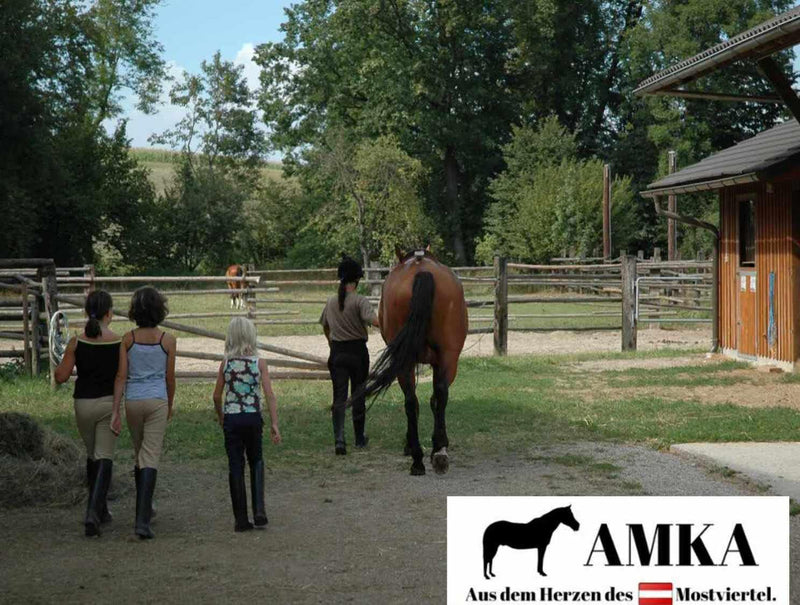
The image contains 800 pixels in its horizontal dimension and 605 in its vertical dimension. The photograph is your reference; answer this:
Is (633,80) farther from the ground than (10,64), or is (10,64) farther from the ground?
(633,80)

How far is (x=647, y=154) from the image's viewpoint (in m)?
56.9

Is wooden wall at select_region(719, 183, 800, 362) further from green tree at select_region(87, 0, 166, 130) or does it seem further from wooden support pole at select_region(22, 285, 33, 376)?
green tree at select_region(87, 0, 166, 130)

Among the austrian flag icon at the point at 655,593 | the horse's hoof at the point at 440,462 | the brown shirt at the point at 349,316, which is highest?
the brown shirt at the point at 349,316

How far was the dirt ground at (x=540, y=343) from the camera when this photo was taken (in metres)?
20.4

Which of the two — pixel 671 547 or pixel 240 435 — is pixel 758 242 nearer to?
pixel 240 435

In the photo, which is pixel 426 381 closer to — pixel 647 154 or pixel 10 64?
pixel 10 64

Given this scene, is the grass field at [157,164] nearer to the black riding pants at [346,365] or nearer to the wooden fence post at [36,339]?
the wooden fence post at [36,339]

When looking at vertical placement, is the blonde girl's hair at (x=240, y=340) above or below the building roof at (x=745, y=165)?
below

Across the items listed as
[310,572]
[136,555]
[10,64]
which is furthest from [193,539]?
[10,64]

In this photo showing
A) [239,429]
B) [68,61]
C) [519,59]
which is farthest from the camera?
[519,59]

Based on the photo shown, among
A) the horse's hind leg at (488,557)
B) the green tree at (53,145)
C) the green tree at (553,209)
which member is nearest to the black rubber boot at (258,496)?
the horse's hind leg at (488,557)

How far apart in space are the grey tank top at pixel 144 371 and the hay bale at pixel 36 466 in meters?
1.44

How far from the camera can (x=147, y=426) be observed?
667 centimetres

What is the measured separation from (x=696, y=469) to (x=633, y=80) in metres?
51.4
